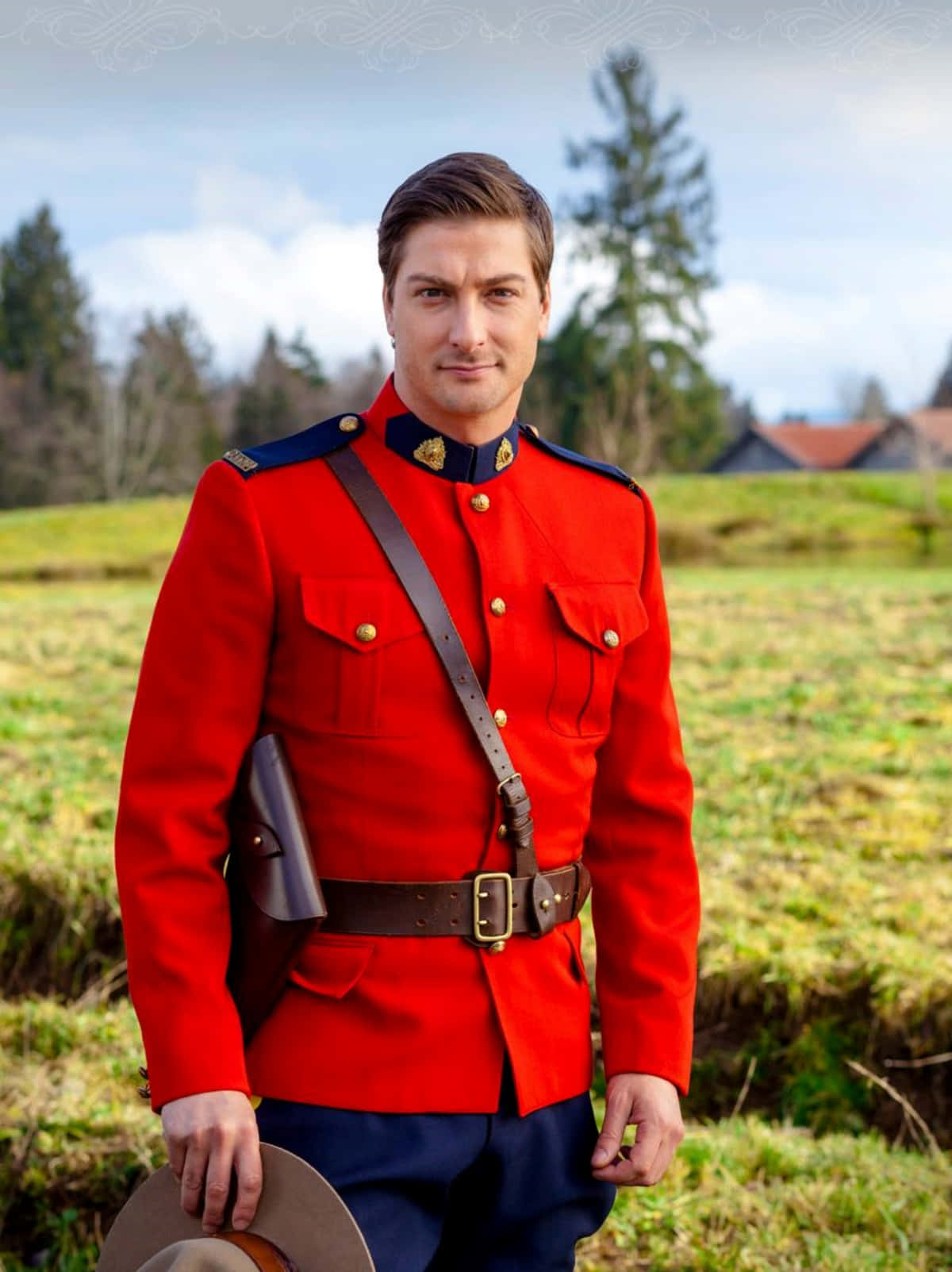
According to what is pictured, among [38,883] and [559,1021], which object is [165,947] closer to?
[559,1021]

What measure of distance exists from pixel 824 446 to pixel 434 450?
5553 centimetres

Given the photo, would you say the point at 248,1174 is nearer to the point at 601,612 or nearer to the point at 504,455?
the point at 601,612

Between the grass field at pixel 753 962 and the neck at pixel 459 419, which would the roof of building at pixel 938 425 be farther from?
the neck at pixel 459 419

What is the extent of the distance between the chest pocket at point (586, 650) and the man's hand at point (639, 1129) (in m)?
0.47

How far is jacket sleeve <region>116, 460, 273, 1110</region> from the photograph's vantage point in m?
1.68

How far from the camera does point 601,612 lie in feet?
6.32

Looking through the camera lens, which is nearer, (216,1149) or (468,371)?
(216,1149)

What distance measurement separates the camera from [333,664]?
177 centimetres

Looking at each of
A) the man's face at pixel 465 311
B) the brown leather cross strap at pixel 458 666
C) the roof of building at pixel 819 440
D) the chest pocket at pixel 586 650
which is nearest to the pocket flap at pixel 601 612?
the chest pocket at pixel 586 650

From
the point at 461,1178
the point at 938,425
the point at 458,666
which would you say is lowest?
the point at 461,1178

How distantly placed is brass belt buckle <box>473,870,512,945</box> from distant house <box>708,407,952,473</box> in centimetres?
4852

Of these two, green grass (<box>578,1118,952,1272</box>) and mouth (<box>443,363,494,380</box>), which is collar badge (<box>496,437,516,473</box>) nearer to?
mouth (<box>443,363,494,380</box>)

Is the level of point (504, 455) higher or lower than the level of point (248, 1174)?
higher

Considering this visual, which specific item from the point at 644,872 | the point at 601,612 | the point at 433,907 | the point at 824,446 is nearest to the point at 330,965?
the point at 433,907
